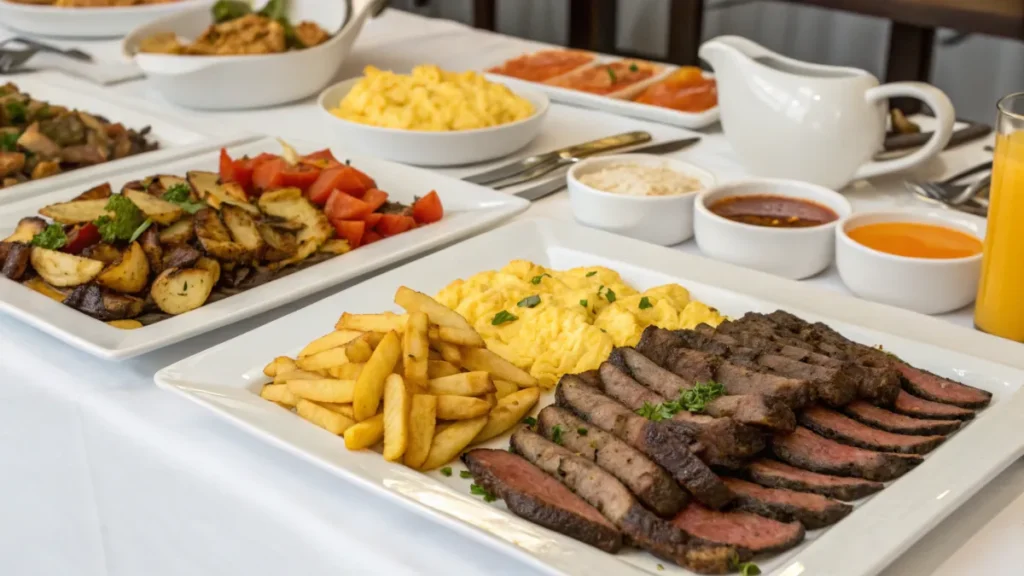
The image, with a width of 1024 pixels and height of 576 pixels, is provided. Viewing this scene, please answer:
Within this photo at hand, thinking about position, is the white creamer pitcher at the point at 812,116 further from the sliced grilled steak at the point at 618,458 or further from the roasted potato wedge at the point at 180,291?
the roasted potato wedge at the point at 180,291

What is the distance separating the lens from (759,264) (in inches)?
89.4

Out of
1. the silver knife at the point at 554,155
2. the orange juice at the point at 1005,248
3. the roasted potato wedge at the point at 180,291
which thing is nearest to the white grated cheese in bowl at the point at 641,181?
the silver knife at the point at 554,155

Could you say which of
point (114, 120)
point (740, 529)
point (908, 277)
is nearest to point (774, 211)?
point (908, 277)

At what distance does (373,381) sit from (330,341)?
22 cm

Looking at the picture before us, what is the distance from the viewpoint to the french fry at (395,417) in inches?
61.5

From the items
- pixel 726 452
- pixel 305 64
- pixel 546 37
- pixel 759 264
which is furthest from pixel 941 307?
pixel 546 37

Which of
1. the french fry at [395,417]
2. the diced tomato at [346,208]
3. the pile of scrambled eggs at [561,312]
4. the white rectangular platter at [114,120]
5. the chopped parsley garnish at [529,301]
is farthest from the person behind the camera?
the white rectangular platter at [114,120]

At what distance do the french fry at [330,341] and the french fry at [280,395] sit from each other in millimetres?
102

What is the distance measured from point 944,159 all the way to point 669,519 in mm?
1914

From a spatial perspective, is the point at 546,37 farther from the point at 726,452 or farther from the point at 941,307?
the point at 726,452

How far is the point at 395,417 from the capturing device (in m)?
1.60

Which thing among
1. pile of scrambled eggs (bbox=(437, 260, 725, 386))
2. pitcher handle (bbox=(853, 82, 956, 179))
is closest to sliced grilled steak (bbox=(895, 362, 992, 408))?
pile of scrambled eggs (bbox=(437, 260, 725, 386))

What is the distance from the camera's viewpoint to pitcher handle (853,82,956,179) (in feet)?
8.12

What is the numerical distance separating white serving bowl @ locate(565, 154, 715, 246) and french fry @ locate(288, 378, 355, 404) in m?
0.97
